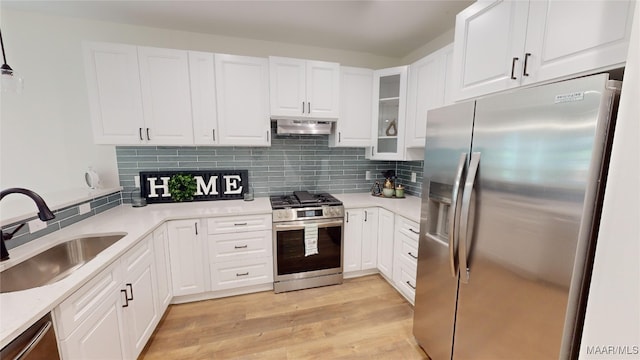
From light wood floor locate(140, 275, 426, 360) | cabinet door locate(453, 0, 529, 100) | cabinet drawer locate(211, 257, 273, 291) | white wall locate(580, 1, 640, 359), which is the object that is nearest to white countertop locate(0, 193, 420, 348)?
cabinet drawer locate(211, 257, 273, 291)

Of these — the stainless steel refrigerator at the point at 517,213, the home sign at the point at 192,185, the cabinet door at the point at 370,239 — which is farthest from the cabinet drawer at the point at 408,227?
the home sign at the point at 192,185

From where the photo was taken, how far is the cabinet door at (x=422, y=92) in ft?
7.07

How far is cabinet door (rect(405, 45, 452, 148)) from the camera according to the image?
7.07 ft

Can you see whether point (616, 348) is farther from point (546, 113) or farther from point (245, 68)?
point (245, 68)

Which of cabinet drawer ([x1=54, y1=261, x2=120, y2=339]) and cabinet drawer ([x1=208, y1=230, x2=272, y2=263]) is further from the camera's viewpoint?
cabinet drawer ([x1=208, y1=230, x2=272, y2=263])

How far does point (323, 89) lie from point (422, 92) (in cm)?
98

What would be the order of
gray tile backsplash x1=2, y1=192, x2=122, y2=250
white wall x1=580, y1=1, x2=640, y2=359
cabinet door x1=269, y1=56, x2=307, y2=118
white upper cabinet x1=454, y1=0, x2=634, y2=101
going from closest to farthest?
white wall x1=580, y1=1, x2=640, y2=359, white upper cabinet x1=454, y1=0, x2=634, y2=101, gray tile backsplash x1=2, y1=192, x2=122, y2=250, cabinet door x1=269, y1=56, x2=307, y2=118

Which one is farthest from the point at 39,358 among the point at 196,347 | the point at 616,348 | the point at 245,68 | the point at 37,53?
the point at 37,53

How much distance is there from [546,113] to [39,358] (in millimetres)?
2154

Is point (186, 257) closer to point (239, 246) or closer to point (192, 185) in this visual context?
point (239, 246)

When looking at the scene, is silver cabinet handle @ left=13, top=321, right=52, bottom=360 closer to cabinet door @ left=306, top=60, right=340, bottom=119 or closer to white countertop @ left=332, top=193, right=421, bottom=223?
white countertop @ left=332, top=193, right=421, bottom=223

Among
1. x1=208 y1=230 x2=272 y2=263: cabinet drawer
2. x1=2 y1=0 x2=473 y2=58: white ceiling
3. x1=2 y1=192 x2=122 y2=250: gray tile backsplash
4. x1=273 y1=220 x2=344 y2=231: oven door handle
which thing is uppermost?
x1=2 y1=0 x2=473 y2=58: white ceiling

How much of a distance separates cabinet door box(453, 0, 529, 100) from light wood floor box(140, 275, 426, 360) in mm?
1876

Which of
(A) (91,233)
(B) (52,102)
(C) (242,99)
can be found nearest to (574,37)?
(C) (242,99)
